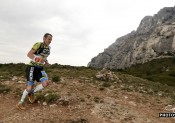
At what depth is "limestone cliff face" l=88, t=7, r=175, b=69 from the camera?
433 ft

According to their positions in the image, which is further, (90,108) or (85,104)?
(85,104)

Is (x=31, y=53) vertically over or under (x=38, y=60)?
over

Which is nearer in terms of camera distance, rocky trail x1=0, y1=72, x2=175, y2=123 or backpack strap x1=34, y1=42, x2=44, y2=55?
rocky trail x1=0, y1=72, x2=175, y2=123

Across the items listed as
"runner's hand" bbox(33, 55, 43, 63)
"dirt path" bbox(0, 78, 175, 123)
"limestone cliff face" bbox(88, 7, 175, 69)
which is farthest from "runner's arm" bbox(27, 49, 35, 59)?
"limestone cliff face" bbox(88, 7, 175, 69)

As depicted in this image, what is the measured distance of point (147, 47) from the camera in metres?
146

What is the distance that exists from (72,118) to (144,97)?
20.4ft

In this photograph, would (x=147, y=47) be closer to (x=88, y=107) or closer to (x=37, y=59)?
(x=88, y=107)

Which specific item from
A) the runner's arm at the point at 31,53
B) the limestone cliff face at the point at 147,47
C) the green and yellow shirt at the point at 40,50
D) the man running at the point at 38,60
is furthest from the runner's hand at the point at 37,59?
the limestone cliff face at the point at 147,47

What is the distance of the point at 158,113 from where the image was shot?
11.1 m

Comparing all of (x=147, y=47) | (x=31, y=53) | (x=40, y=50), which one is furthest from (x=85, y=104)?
(x=147, y=47)

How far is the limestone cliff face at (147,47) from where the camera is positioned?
13200 centimetres

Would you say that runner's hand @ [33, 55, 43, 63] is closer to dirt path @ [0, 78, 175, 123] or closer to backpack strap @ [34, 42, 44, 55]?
backpack strap @ [34, 42, 44, 55]

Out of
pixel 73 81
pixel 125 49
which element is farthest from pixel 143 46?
pixel 73 81

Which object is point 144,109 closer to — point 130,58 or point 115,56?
point 130,58
